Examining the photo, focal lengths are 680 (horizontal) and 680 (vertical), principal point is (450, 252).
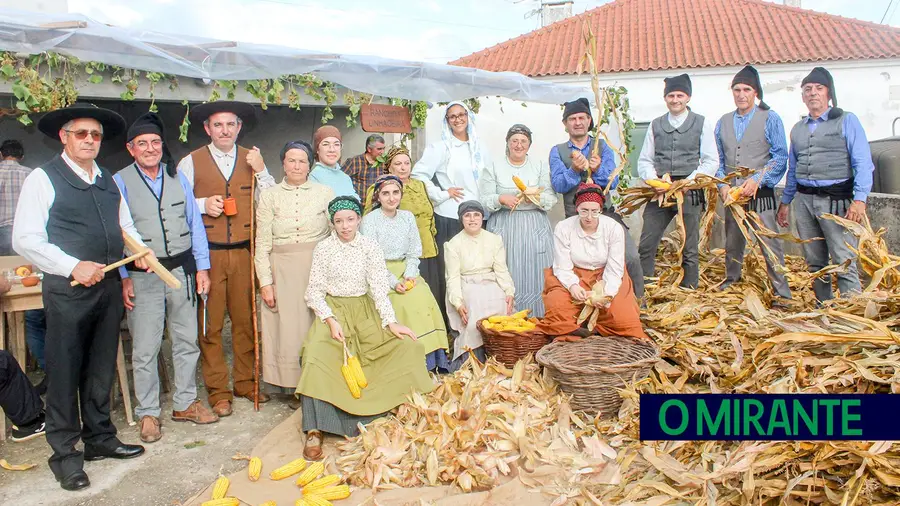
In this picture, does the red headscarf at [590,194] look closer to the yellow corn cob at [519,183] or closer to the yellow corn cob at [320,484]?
the yellow corn cob at [519,183]

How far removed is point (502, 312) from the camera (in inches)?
224

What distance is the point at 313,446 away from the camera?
14.0 ft

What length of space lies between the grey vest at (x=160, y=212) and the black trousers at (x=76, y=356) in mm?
551

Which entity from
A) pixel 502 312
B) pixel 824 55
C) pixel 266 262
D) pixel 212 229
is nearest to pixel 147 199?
pixel 212 229

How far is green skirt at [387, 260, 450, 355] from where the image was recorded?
528cm

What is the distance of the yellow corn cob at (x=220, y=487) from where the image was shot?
148 inches

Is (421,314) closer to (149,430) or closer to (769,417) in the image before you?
(149,430)

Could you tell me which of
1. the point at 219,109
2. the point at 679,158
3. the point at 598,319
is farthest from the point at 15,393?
the point at 679,158

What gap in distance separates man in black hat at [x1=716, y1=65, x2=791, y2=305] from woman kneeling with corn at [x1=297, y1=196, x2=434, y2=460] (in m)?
3.38

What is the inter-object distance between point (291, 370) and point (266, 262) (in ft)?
2.74

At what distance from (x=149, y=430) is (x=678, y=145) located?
506 cm

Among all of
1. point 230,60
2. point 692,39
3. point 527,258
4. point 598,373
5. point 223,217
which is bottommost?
point 598,373

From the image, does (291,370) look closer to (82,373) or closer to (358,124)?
(82,373)

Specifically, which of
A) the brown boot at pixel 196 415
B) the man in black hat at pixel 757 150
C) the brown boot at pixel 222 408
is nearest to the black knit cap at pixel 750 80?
the man in black hat at pixel 757 150
